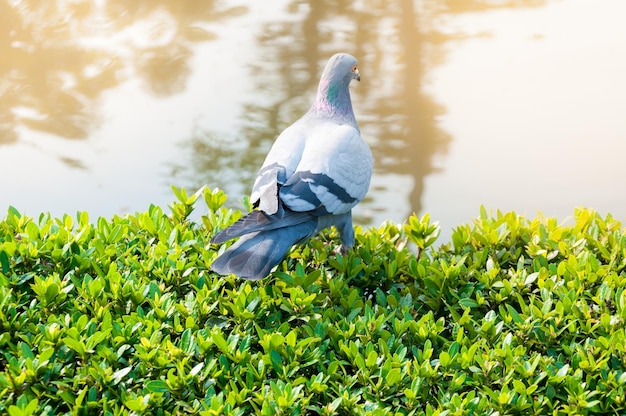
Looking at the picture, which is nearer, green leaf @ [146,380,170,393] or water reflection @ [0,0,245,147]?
green leaf @ [146,380,170,393]

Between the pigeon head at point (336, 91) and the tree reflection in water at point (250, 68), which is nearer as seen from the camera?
the pigeon head at point (336, 91)

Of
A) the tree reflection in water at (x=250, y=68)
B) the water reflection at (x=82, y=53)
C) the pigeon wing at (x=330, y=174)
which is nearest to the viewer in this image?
the pigeon wing at (x=330, y=174)

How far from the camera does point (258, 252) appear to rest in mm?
3100

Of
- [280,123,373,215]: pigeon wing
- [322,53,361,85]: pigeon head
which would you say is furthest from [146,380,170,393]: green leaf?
[322,53,361,85]: pigeon head

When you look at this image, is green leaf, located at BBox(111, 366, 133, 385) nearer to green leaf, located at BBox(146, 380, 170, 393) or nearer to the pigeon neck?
green leaf, located at BBox(146, 380, 170, 393)

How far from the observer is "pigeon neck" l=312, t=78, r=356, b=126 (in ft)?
13.1

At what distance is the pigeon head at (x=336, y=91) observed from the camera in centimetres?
400

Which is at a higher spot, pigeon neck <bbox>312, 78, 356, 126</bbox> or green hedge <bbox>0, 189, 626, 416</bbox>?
pigeon neck <bbox>312, 78, 356, 126</bbox>

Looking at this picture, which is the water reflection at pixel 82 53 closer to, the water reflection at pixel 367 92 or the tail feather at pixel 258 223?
the water reflection at pixel 367 92

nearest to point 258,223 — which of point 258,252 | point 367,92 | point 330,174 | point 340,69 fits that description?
point 258,252

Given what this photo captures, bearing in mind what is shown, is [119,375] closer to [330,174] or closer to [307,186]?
[307,186]

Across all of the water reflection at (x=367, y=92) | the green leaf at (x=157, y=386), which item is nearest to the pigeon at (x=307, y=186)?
the green leaf at (x=157, y=386)

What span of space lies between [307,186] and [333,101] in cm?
81

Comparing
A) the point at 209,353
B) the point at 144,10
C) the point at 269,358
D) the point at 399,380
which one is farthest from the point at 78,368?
the point at 144,10
